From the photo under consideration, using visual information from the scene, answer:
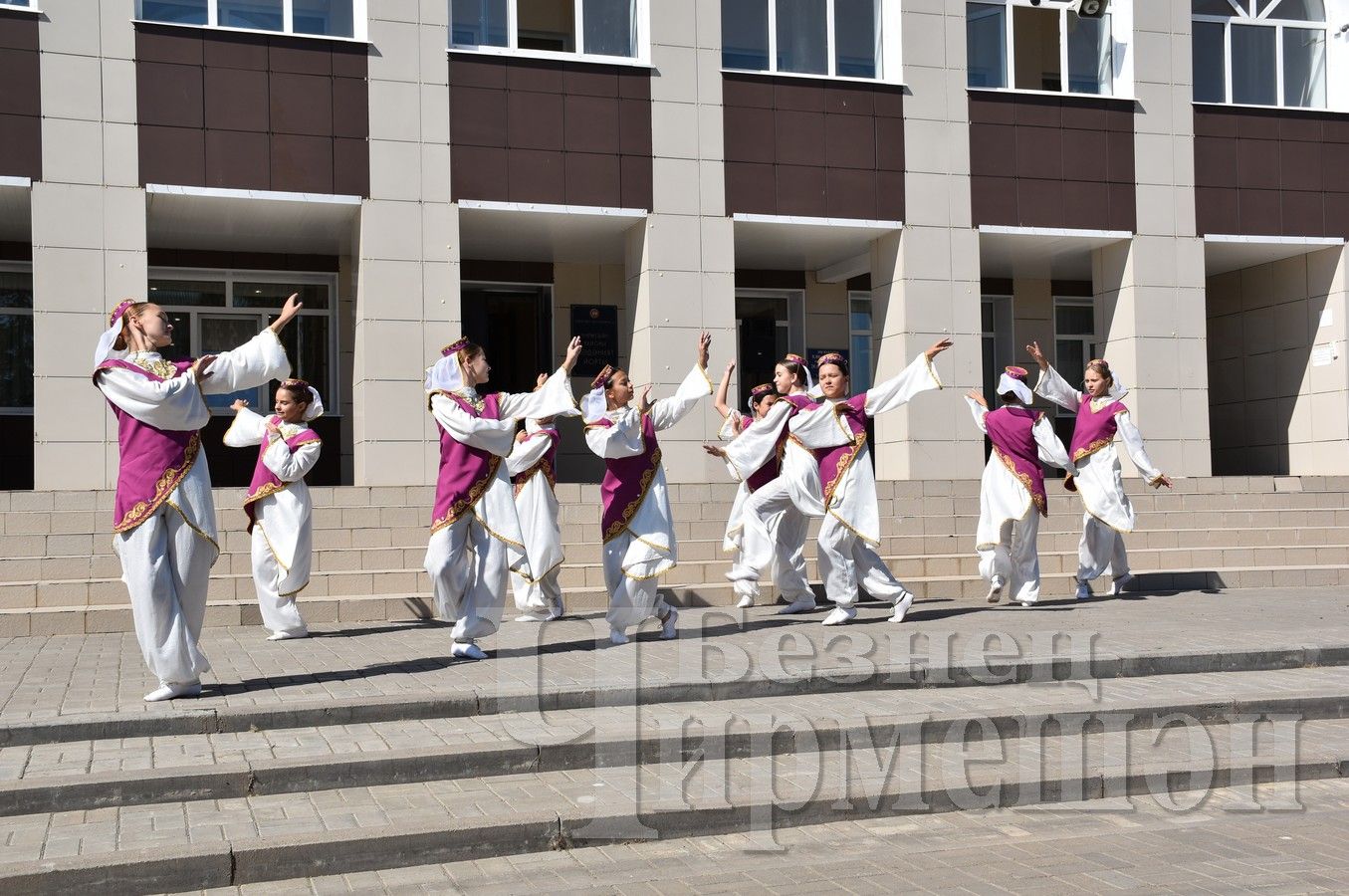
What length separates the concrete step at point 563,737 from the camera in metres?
6.18

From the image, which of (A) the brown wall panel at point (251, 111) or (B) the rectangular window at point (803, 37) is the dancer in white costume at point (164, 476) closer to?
(A) the brown wall panel at point (251, 111)

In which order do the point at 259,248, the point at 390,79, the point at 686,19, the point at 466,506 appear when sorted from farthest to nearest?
1. the point at 259,248
2. the point at 686,19
3. the point at 390,79
4. the point at 466,506

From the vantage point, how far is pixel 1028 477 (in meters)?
12.7

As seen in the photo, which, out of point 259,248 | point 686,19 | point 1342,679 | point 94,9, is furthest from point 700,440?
point 1342,679

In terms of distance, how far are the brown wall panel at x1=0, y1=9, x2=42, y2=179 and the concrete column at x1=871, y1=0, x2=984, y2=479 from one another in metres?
10.2

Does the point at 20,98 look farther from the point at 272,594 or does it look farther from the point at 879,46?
the point at 879,46

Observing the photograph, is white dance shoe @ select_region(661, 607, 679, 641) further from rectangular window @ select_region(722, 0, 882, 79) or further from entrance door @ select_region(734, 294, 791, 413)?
A: entrance door @ select_region(734, 294, 791, 413)

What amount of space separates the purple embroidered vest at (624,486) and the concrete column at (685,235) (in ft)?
22.7

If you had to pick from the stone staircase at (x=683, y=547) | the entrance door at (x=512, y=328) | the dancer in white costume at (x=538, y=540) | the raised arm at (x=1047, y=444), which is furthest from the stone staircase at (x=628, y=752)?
the entrance door at (x=512, y=328)

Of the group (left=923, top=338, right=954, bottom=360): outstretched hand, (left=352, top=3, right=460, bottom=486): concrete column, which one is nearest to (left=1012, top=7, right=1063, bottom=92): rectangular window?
(left=352, top=3, right=460, bottom=486): concrete column

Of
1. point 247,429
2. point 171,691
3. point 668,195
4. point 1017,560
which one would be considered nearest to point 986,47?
point 668,195

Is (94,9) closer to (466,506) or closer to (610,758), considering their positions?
(466,506)

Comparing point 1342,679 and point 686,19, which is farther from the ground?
point 686,19

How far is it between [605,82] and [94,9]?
576 cm
